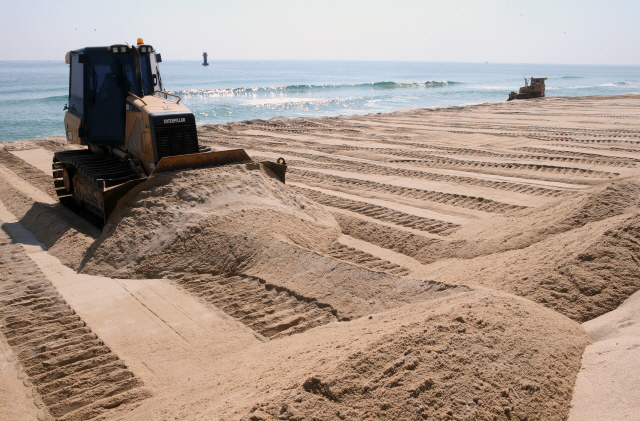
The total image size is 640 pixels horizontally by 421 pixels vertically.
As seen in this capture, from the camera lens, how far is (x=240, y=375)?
3.72m

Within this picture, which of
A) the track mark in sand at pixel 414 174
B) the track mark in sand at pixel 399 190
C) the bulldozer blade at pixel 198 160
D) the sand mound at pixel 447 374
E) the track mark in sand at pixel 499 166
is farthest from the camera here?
the track mark in sand at pixel 499 166

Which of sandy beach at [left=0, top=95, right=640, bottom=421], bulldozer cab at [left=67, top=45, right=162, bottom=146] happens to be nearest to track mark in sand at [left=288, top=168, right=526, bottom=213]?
sandy beach at [left=0, top=95, right=640, bottom=421]

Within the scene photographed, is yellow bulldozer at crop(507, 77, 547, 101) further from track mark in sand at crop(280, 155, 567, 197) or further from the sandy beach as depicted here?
the sandy beach

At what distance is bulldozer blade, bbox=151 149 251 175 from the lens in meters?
6.97

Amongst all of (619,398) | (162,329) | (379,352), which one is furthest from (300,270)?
(619,398)

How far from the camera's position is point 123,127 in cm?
816

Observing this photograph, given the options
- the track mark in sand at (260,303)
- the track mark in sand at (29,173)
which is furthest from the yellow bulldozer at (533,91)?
the track mark in sand at (260,303)

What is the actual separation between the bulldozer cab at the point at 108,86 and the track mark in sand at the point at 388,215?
369cm

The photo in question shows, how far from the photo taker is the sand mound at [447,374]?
9.19 ft

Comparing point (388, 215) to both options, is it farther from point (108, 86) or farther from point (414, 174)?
point (108, 86)

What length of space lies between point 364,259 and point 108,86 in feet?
17.2

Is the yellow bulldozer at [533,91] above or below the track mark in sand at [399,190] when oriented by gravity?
above

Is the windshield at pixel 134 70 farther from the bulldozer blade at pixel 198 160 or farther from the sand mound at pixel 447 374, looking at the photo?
the sand mound at pixel 447 374

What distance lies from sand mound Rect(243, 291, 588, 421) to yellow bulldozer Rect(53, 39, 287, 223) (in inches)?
191
